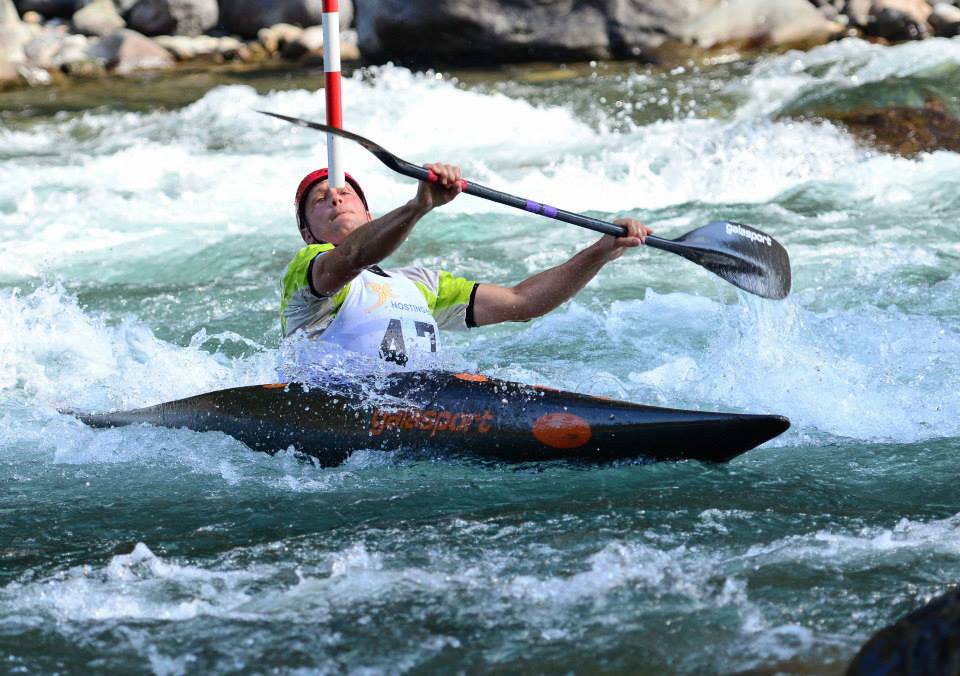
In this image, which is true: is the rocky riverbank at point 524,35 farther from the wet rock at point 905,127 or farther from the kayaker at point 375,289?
the kayaker at point 375,289

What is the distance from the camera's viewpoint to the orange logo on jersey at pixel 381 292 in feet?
13.7

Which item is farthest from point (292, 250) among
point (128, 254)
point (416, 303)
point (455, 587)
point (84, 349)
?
point (455, 587)

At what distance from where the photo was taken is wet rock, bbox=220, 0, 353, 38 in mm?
15336

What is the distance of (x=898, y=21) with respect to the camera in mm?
13578

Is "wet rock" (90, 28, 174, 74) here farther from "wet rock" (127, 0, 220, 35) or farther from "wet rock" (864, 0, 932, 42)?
"wet rock" (864, 0, 932, 42)

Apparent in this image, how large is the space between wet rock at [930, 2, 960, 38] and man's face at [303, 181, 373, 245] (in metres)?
10.7

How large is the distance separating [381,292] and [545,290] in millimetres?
603

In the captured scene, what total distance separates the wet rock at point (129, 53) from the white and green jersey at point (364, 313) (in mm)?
10905

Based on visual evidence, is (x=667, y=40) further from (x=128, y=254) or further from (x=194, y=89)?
(x=128, y=254)

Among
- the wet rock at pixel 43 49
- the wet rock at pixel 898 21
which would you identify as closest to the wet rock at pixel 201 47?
the wet rock at pixel 43 49

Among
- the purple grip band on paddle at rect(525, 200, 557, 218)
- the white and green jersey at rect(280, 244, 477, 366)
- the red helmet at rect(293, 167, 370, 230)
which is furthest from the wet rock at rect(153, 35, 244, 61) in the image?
the purple grip band on paddle at rect(525, 200, 557, 218)

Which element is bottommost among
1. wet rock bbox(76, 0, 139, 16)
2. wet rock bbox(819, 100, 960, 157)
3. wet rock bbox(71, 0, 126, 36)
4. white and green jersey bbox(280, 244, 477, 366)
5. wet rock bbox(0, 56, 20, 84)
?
white and green jersey bbox(280, 244, 477, 366)

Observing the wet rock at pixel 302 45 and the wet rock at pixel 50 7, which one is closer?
the wet rock at pixel 302 45

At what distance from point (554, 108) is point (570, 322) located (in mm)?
5138
